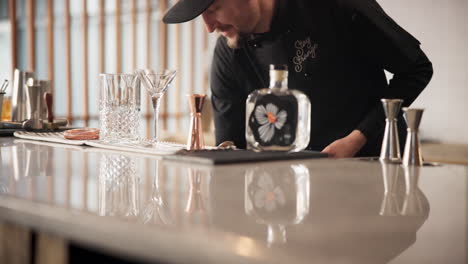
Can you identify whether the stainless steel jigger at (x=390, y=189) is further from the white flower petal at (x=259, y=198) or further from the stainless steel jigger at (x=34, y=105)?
the stainless steel jigger at (x=34, y=105)

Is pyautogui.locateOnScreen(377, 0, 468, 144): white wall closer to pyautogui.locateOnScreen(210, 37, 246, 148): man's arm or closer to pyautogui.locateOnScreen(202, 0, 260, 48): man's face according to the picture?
pyautogui.locateOnScreen(210, 37, 246, 148): man's arm

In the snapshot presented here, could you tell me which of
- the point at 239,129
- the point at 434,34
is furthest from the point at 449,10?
the point at 239,129

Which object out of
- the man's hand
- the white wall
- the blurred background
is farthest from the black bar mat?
the white wall

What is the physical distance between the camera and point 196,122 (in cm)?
133

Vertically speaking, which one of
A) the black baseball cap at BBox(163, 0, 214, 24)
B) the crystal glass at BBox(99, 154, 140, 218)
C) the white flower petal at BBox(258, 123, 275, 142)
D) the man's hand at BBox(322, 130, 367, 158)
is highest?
the black baseball cap at BBox(163, 0, 214, 24)

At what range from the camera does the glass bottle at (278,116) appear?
1.13 m

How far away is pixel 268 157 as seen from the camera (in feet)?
3.55

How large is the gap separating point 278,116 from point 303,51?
811mm

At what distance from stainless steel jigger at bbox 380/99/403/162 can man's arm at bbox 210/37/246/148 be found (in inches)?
37.2

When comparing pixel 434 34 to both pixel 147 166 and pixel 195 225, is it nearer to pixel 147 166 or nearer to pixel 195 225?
pixel 147 166

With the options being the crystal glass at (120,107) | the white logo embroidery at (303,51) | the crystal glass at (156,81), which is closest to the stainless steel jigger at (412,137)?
the crystal glass at (156,81)

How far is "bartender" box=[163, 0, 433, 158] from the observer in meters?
1.77

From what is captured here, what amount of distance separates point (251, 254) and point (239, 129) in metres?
1.64

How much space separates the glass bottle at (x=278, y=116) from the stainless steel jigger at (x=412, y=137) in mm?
209
